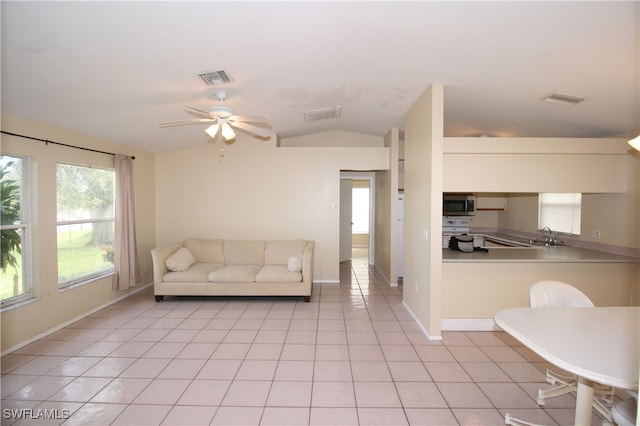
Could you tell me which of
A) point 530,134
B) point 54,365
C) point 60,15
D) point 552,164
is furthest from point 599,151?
point 54,365

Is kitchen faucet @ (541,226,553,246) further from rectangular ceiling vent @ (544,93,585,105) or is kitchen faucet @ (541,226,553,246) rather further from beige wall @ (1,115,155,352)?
beige wall @ (1,115,155,352)

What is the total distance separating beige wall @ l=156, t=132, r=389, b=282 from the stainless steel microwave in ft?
4.79

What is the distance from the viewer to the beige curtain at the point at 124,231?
472cm

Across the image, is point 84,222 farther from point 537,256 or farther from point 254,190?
point 537,256

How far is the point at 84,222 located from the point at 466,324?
508cm

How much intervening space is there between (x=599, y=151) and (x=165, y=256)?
6.02 m

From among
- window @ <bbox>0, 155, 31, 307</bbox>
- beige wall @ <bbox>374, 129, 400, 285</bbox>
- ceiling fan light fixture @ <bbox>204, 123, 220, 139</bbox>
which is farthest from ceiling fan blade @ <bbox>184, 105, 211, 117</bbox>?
beige wall @ <bbox>374, 129, 400, 285</bbox>

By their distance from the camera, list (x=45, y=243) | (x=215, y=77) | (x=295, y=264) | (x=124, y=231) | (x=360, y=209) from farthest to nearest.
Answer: (x=360, y=209)
(x=295, y=264)
(x=124, y=231)
(x=45, y=243)
(x=215, y=77)

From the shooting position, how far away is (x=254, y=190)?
6.02 meters

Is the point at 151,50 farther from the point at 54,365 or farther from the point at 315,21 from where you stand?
the point at 54,365

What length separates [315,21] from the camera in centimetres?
228

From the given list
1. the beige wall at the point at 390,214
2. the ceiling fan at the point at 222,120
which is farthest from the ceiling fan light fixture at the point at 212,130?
the beige wall at the point at 390,214

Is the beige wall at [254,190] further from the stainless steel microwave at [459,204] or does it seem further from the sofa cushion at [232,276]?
the stainless steel microwave at [459,204]

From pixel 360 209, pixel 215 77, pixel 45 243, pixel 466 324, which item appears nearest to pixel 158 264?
pixel 45 243
